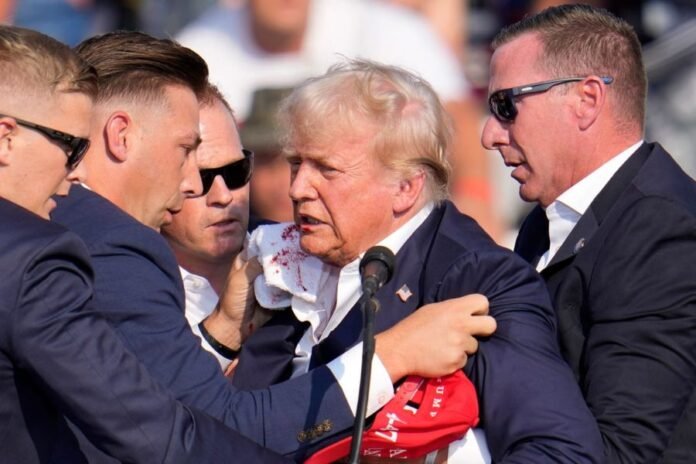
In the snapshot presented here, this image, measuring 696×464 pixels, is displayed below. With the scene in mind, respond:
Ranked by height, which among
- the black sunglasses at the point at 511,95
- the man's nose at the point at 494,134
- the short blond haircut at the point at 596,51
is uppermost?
the short blond haircut at the point at 596,51

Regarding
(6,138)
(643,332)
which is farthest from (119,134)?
(643,332)

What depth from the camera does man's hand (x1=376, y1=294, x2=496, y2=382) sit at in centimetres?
347

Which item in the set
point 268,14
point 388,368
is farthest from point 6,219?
point 268,14

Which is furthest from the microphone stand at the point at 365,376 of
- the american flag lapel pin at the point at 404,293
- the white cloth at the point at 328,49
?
the white cloth at the point at 328,49

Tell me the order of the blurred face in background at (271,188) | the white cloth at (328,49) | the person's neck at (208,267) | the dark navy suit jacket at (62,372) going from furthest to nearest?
1. the white cloth at (328,49)
2. the blurred face in background at (271,188)
3. the person's neck at (208,267)
4. the dark navy suit jacket at (62,372)

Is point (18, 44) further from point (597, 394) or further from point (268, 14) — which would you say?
point (268, 14)

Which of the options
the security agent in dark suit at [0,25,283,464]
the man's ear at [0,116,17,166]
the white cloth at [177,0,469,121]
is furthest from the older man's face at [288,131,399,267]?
the white cloth at [177,0,469,121]

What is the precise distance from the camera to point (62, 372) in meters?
2.94

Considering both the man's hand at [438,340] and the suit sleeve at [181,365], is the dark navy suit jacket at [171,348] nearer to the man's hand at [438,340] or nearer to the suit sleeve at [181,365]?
the suit sleeve at [181,365]

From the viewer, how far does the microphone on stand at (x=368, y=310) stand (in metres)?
3.03

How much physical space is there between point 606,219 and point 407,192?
552mm

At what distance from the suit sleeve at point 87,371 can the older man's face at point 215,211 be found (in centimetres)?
148

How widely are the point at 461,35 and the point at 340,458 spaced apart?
4.04m

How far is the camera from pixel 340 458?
3.50 m
